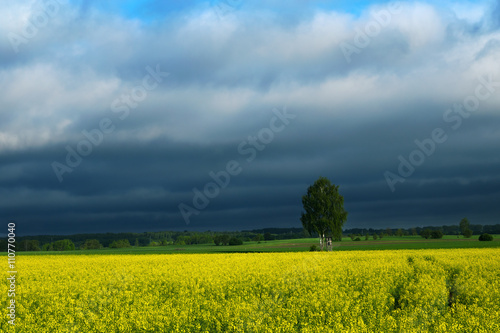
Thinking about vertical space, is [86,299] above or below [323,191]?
below

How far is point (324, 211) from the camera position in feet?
A: 277

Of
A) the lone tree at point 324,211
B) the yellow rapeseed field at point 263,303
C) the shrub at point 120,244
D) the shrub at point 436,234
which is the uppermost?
the lone tree at point 324,211

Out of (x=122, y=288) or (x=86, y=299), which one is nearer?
(x=86, y=299)

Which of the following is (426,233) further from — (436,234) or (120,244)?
(120,244)

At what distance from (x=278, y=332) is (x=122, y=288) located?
13.9 m

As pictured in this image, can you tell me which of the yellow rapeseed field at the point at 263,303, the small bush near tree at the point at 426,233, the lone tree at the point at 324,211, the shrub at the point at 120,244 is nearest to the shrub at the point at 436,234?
the small bush near tree at the point at 426,233

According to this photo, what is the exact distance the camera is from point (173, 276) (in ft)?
88.3

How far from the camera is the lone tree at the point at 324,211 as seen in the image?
83438mm

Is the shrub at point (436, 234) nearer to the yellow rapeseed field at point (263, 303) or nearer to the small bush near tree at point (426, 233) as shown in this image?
the small bush near tree at point (426, 233)

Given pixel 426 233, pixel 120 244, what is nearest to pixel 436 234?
pixel 426 233

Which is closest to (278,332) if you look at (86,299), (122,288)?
(86,299)

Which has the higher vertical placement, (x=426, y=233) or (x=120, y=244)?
(x=426, y=233)

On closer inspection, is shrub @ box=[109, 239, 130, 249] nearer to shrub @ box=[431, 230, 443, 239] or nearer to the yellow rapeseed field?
shrub @ box=[431, 230, 443, 239]

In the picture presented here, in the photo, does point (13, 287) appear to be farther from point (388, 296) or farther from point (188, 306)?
point (388, 296)
